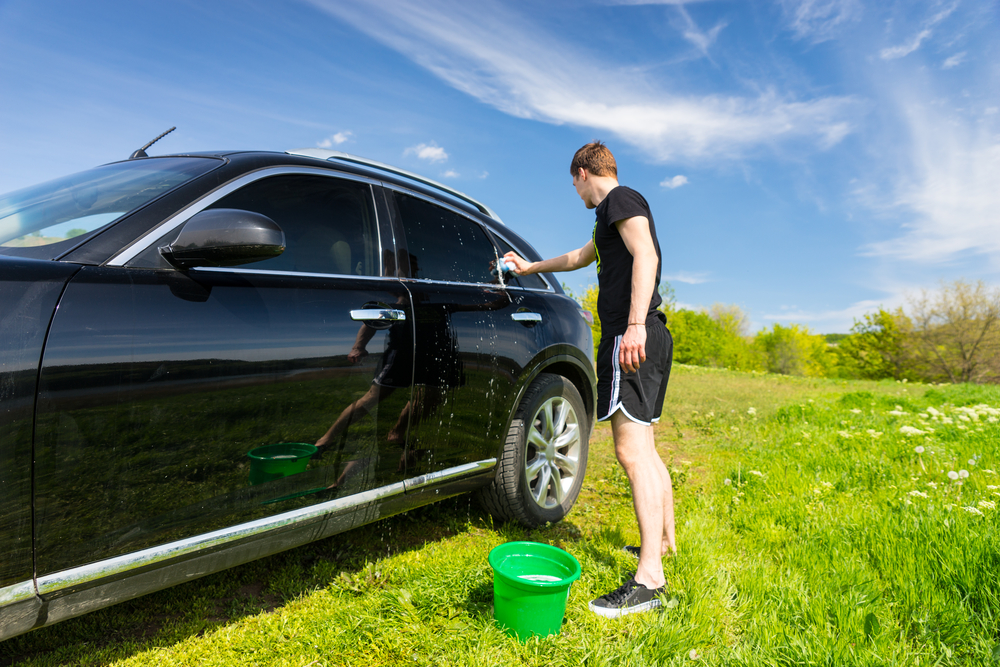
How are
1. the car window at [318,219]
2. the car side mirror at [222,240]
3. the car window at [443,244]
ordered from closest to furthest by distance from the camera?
the car side mirror at [222,240] → the car window at [318,219] → the car window at [443,244]

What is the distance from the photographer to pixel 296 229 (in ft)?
7.87

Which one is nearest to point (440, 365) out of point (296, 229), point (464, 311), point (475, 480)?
point (464, 311)

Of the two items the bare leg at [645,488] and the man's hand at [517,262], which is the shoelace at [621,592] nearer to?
the bare leg at [645,488]

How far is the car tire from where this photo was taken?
3.18 m

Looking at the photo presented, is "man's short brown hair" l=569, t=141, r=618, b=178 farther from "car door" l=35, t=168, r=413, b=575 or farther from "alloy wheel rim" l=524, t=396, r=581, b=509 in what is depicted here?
"alloy wheel rim" l=524, t=396, r=581, b=509

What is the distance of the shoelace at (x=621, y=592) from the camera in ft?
8.01

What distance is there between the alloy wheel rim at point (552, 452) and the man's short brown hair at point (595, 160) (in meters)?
1.34

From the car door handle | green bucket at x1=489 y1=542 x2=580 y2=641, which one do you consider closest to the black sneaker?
green bucket at x1=489 y1=542 x2=580 y2=641

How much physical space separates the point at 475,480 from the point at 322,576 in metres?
0.85

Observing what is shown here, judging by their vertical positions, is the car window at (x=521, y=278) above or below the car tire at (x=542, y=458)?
above

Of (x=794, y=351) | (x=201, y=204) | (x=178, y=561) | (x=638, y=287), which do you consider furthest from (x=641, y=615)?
(x=794, y=351)

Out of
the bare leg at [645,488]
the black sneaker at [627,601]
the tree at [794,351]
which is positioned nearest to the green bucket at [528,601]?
the black sneaker at [627,601]

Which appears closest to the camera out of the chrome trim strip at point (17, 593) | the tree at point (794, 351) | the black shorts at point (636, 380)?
the chrome trim strip at point (17, 593)

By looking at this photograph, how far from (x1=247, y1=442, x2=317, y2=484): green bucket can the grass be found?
27.3 inches
